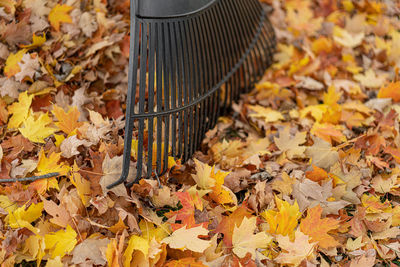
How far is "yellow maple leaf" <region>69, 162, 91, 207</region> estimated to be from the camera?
61.9 inches

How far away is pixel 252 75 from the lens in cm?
257

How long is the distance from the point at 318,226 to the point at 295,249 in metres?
0.15

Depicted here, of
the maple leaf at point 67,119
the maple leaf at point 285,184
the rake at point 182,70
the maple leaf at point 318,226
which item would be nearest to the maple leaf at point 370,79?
the rake at point 182,70

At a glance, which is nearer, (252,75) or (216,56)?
(216,56)

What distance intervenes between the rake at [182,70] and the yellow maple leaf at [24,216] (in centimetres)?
30

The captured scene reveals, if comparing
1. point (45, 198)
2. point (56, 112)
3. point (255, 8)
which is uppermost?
point (255, 8)

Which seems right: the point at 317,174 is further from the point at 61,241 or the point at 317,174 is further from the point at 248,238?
the point at 61,241

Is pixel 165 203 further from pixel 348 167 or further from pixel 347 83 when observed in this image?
pixel 347 83

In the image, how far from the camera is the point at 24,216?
1.56 metres

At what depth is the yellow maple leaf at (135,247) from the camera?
4.75 ft

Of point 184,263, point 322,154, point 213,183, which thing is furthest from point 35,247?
point 322,154

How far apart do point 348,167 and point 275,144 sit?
15.0 inches

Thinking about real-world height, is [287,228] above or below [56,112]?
below

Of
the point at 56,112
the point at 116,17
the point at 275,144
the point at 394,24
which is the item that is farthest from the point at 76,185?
the point at 394,24
